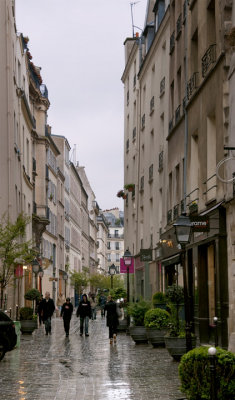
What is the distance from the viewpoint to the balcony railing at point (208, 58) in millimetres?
21078

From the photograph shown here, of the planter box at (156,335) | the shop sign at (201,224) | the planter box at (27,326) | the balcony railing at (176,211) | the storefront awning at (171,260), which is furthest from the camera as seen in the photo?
the planter box at (27,326)

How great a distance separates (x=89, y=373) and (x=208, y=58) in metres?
10.2

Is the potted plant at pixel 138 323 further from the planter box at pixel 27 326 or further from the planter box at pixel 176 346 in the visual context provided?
the planter box at pixel 27 326

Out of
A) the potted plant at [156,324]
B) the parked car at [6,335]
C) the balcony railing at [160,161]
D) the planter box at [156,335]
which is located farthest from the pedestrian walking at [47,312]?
the parked car at [6,335]

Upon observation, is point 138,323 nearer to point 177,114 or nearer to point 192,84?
point 192,84

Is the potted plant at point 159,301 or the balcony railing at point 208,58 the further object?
the potted plant at point 159,301

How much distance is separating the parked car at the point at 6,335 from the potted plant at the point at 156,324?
4.63 meters

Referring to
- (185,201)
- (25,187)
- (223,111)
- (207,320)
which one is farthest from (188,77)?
(25,187)

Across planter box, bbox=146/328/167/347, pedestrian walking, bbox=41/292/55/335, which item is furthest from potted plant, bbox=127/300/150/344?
pedestrian walking, bbox=41/292/55/335

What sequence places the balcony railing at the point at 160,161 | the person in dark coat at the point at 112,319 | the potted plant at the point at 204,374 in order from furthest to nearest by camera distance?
the balcony railing at the point at 160,161 → the person in dark coat at the point at 112,319 → the potted plant at the point at 204,374

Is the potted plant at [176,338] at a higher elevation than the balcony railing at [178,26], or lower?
lower

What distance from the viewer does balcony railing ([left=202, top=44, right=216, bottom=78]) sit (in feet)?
69.2

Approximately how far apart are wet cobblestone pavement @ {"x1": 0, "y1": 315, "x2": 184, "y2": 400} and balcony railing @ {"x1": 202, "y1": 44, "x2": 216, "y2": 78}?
818cm

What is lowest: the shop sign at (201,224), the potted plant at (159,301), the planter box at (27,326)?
the planter box at (27,326)
